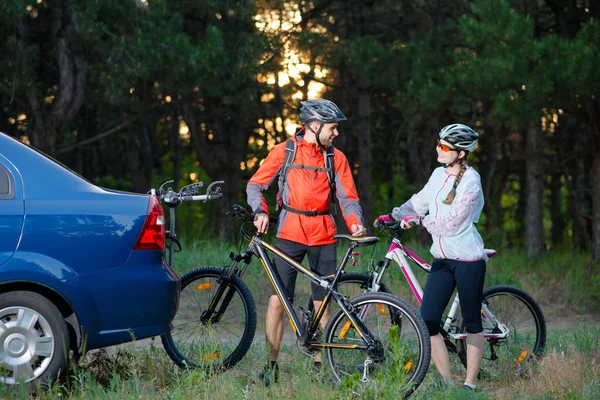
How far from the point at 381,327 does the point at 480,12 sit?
8.05 m

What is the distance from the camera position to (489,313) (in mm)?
7207

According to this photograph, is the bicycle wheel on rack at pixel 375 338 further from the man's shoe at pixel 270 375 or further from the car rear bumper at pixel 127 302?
the car rear bumper at pixel 127 302

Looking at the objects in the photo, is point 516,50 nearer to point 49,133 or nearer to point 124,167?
point 49,133

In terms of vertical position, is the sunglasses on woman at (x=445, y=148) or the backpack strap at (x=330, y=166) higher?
the sunglasses on woman at (x=445, y=148)

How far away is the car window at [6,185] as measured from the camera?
19.9 feet

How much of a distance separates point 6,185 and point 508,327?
3.75m

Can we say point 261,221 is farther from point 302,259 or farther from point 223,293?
point 223,293

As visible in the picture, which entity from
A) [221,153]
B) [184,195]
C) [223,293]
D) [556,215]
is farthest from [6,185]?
[556,215]

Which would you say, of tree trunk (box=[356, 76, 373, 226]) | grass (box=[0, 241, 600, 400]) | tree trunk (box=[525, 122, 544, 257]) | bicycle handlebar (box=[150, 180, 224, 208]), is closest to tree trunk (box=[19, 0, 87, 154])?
tree trunk (box=[356, 76, 373, 226])

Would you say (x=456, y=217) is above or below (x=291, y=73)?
below

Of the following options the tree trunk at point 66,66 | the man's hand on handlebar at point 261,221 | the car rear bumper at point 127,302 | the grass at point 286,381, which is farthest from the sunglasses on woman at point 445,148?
the tree trunk at point 66,66

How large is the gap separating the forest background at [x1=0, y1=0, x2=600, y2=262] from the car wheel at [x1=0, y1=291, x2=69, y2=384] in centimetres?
888

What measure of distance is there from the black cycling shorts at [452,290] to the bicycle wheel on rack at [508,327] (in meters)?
0.55

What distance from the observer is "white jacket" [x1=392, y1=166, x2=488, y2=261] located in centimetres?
645
